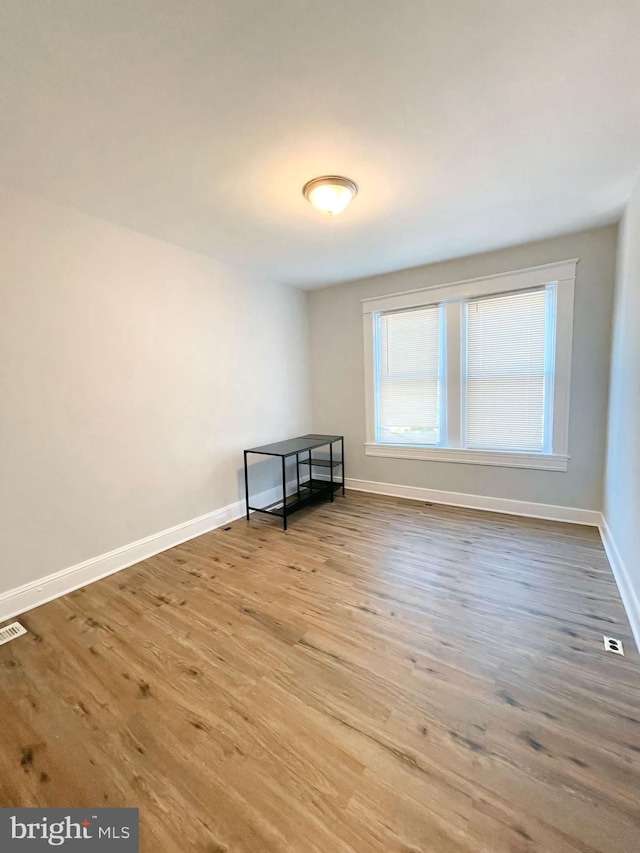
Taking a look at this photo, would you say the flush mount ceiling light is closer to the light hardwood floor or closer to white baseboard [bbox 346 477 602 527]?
the light hardwood floor

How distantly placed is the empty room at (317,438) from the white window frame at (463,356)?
0.03 m

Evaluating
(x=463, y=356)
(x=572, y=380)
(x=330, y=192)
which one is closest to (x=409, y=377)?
(x=463, y=356)

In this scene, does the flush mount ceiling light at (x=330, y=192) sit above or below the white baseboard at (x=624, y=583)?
above

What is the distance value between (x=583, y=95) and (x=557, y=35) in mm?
392

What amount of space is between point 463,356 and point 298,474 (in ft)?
6.97

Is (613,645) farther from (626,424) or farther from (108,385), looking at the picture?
(108,385)

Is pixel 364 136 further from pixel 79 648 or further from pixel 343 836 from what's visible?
pixel 79 648

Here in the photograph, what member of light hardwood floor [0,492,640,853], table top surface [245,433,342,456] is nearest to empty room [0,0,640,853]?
light hardwood floor [0,492,640,853]

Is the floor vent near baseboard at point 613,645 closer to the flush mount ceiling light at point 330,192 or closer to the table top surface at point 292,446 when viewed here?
the table top surface at point 292,446

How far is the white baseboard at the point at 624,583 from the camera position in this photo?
6.03ft

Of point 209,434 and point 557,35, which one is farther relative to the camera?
point 209,434

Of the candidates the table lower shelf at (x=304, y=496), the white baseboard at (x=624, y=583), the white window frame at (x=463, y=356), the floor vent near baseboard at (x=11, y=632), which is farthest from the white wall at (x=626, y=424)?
the floor vent near baseboard at (x=11, y=632)

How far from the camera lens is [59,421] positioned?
91.0 inches

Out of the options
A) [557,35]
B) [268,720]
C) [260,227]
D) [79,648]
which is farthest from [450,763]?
[260,227]
